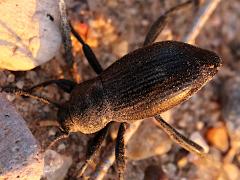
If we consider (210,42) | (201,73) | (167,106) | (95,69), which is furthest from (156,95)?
(210,42)

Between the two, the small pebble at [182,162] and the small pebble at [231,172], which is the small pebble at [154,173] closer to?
the small pebble at [182,162]

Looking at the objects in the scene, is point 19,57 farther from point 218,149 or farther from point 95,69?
point 218,149

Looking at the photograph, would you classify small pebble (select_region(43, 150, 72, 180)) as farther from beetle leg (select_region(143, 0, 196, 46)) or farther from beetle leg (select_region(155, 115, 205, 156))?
beetle leg (select_region(143, 0, 196, 46))

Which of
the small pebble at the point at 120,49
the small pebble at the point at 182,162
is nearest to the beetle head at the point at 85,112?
the small pebble at the point at 120,49

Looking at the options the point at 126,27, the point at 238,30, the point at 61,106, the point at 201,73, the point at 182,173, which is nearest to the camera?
the point at 201,73

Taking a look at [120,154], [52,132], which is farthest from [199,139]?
[52,132]

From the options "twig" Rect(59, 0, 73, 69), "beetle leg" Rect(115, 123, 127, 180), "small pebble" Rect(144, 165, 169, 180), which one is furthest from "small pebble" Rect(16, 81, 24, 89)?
"small pebble" Rect(144, 165, 169, 180)

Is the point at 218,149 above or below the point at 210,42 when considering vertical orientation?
below

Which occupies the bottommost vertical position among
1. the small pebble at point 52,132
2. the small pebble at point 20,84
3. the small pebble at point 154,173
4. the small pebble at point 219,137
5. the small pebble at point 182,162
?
the small pebble at point 219,137
